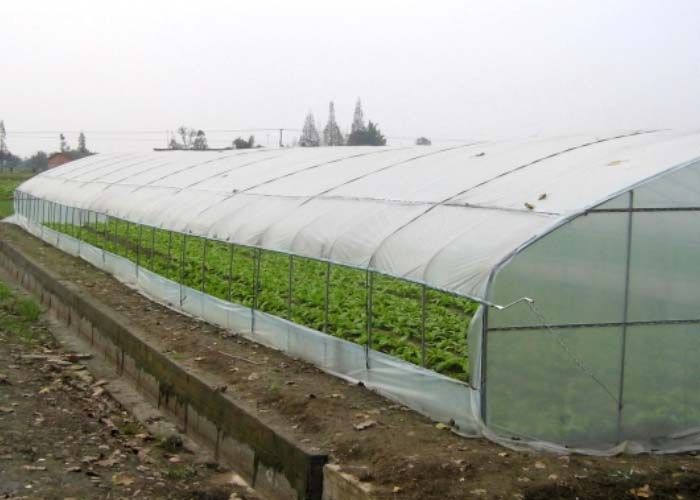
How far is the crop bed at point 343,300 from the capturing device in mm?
10836

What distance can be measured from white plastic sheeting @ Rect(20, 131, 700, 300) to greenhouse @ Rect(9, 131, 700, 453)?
38 mm

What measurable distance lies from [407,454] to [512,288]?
1.87m

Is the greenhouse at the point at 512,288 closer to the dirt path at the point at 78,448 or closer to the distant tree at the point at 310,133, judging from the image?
the dirt path at the point at 78,448

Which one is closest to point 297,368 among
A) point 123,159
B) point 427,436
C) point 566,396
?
point 427,436

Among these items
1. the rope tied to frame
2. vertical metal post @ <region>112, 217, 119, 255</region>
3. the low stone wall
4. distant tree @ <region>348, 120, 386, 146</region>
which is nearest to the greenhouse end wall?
the rope tied to frame

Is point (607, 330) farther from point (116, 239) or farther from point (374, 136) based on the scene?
point (374, 136)

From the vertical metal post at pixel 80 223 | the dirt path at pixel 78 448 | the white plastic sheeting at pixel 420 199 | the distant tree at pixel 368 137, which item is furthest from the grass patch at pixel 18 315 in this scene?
the distant tree at pixel 368 137

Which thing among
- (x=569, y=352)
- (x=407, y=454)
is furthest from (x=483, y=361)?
(x=407, y=454)

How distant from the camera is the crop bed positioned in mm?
10836

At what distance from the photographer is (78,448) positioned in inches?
399

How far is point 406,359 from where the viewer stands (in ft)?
34.3

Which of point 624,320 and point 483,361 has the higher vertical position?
point 624,320

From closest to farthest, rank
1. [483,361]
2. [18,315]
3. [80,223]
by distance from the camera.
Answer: [483,361] → [18,315] → [80,223]

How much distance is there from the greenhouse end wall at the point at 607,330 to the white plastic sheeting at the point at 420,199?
292mm
